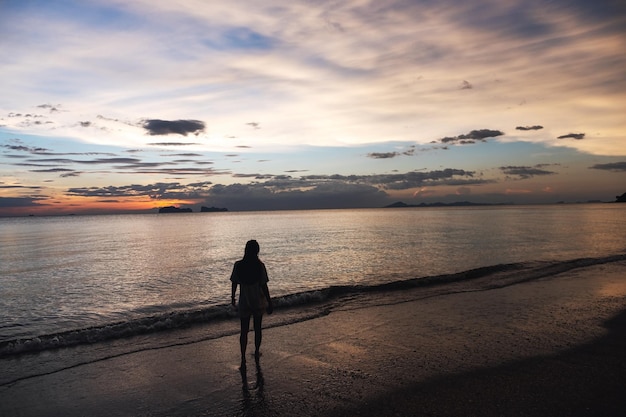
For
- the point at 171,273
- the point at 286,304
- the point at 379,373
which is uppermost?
the point at 379,373

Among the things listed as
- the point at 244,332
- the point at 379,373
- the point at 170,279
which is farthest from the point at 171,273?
the point at 379,373

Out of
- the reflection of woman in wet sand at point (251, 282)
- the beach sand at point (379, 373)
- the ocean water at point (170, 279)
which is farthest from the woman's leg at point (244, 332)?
the ocean water at point (170, 279)

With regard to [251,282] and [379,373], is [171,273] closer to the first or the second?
[251,282]

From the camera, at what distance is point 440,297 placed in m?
16.3

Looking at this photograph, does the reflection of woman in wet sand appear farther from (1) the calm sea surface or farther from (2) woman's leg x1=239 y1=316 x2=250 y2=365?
(1) the calm sea surface

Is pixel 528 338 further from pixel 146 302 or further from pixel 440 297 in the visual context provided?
pixel 146 302

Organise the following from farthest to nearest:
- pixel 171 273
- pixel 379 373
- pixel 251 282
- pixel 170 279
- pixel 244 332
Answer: pixel 171 273 → pixel 170 279 → pixel 244 332 → pixel 251 282 → pixel 379 373

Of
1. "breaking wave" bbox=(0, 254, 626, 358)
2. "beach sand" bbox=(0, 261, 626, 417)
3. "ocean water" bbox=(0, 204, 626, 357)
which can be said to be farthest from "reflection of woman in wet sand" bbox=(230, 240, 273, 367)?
"ocean water" bbox=(0, 204, 626, 357)

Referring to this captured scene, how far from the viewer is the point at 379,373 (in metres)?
8.17

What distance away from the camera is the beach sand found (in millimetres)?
6816

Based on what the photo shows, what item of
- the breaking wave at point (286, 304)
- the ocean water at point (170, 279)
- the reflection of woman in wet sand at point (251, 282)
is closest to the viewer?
the reflection of woman in wet sand at point (251, 282)

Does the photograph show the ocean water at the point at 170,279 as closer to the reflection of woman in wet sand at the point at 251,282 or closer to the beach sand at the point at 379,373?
the beach sand at the point at 379,373

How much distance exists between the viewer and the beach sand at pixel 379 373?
6816 millimetres

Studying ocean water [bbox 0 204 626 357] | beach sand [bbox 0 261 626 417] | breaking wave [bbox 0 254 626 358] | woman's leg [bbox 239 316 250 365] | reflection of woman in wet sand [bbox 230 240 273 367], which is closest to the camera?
beach sand [bbox 0 261 626 417]
